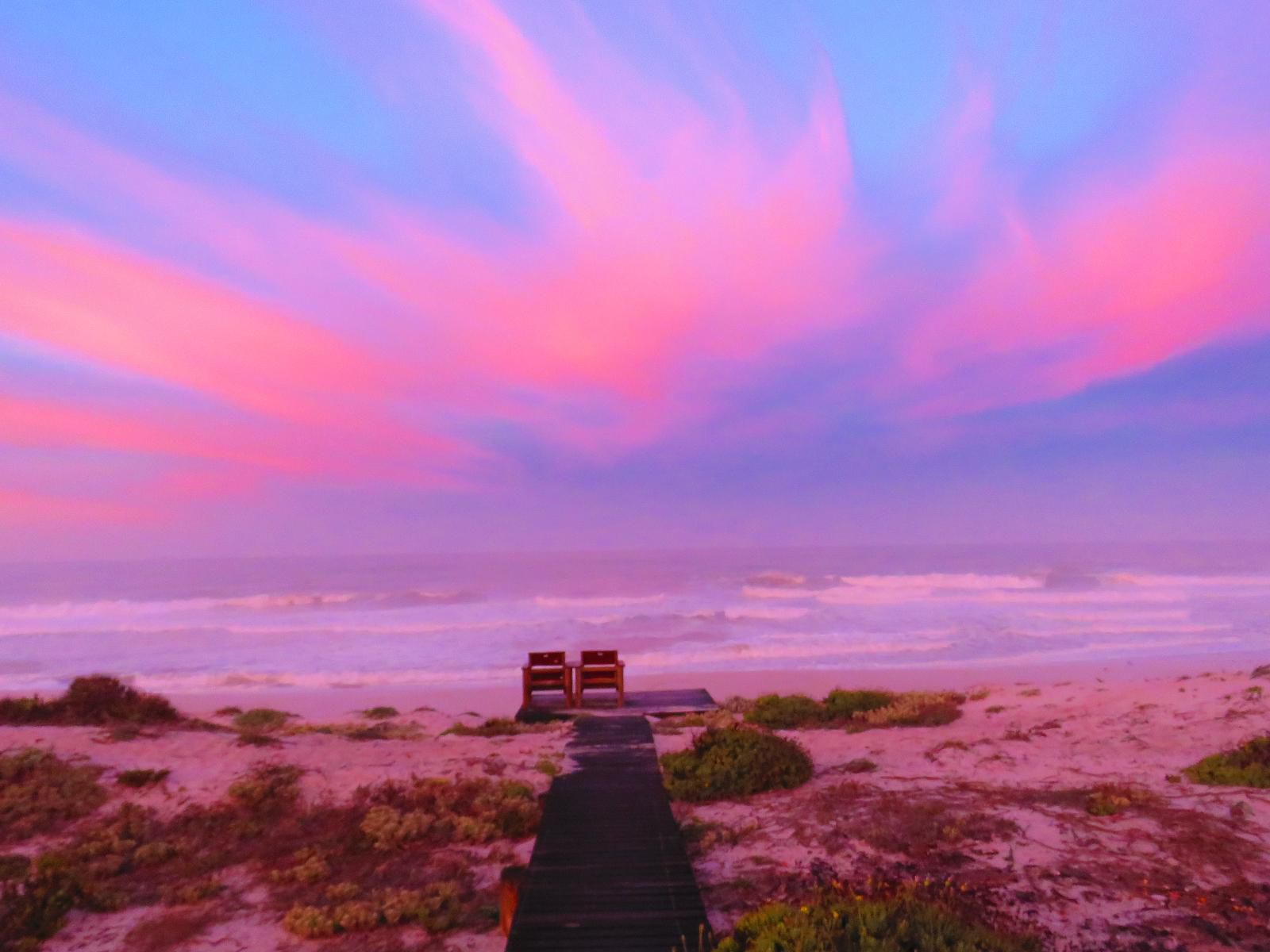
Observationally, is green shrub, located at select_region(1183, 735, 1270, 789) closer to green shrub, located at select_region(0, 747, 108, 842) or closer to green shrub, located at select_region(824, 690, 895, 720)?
green shrub, located at select_region(824, 690, 895, 720)

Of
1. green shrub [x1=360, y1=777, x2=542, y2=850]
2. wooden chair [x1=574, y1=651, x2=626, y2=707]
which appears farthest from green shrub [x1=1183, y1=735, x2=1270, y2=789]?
wooden chair [x1=574, y1=651, x2=626, y2=707]

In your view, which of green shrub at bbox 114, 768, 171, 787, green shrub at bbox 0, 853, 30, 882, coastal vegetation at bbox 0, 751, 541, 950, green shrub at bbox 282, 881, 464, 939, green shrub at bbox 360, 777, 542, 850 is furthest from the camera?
green shrub at bbox 114, 768, 171, 787

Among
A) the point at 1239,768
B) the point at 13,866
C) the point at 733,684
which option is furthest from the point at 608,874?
the point at 733,684

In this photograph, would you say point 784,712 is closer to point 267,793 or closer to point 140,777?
point 267,793

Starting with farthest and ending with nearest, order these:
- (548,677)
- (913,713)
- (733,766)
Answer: (548,677) < (913,713) < (733,766)

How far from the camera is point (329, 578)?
82.2 meters

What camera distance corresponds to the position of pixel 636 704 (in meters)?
18.5

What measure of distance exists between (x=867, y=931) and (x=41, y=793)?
36.1 feet

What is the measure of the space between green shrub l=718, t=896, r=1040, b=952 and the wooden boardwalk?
2.14ft

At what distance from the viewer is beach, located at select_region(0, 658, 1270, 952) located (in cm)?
654

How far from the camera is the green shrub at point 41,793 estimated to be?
9.51 meters

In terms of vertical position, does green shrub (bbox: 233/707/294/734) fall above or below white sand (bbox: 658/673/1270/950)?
below

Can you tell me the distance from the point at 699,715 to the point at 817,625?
25533 millimetres

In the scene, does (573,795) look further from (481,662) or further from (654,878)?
(481,662)
